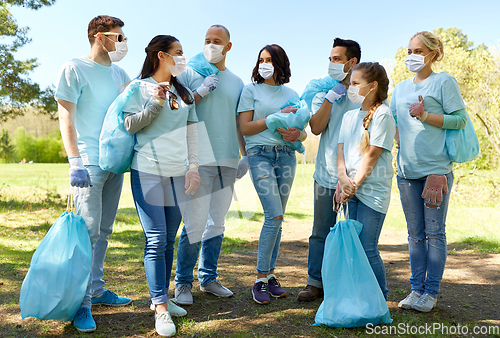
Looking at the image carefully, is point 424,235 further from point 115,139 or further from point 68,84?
point 68,84

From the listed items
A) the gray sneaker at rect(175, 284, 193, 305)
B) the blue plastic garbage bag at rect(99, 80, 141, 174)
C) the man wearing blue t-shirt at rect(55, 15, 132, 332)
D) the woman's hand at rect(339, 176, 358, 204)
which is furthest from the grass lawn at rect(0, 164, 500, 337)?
the blue plastic garbage bag at rect(99, 80, 141, 174)

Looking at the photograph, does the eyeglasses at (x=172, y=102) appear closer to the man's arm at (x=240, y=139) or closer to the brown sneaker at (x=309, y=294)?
the man's arm at (x=240, y=139)

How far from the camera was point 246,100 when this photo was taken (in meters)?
3.00

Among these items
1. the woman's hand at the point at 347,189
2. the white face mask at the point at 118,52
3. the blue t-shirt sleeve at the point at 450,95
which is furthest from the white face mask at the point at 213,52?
the blue t-shirt sleeve at the point at 450,95

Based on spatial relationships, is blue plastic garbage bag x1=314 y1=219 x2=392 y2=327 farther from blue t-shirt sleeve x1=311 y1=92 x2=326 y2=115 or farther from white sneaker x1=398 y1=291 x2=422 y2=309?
blue t-shirt sleeve x1=311 y1=92 x2=326 y2=115

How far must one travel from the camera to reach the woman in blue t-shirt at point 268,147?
2.90 m

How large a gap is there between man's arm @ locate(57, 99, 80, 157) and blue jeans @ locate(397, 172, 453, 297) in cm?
243

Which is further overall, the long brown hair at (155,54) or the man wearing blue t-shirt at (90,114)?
the long brown hair at (155,54)

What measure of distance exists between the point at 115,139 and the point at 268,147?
1.16 metres

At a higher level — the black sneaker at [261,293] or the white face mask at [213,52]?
the white face mask at [213,52]

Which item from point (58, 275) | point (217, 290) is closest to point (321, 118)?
point (217, 290)

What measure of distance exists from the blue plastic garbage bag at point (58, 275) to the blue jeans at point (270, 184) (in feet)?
4.23

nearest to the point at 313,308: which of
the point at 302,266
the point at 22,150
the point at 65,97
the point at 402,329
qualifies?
the point at 402,329

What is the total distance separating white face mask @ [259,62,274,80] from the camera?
2.95m
